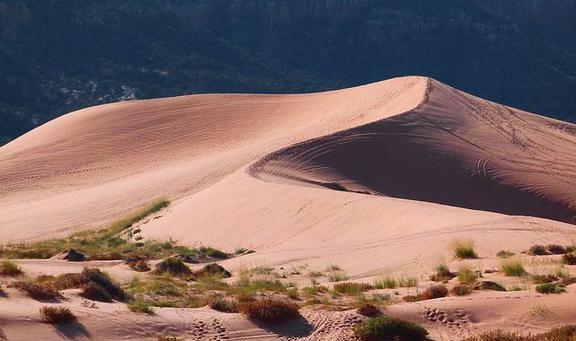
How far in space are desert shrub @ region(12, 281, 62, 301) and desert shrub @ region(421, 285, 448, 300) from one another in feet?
15.4

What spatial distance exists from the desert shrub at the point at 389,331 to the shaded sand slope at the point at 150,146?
822 inches

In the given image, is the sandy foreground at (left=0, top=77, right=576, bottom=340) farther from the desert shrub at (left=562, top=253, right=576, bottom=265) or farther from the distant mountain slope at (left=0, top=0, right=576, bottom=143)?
the distant mountain slope at (left=0, top=0, right=576, bottom=143)

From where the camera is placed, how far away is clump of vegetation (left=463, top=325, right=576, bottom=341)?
12.8 metres

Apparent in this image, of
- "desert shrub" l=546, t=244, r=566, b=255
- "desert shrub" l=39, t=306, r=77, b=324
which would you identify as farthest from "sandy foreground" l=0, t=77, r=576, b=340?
"desert shrub" l=546, t=244, r=566, b=255

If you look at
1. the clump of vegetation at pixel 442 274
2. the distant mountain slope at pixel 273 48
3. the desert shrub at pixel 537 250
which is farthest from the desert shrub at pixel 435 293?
the distant mountain slope at pixel 273 48

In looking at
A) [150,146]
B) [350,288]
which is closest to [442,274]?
[350,288]

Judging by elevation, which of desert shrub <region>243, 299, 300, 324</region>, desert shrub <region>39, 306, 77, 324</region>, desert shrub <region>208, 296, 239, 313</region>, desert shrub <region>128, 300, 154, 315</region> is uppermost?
desert shrub <region>39, 306, 77, 324</region>

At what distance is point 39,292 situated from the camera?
13.7 metres

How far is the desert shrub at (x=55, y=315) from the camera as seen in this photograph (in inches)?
496

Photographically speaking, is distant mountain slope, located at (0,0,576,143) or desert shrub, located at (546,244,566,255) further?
distant mountain slope, located at (0,0,576,143)

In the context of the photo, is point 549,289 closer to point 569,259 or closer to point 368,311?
point 368,311

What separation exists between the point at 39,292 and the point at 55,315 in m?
1.15

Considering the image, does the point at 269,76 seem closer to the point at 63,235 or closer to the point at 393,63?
the point at 393,63

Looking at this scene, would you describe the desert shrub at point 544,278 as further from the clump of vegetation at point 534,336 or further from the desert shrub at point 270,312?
the desert shrub at point 270,312
